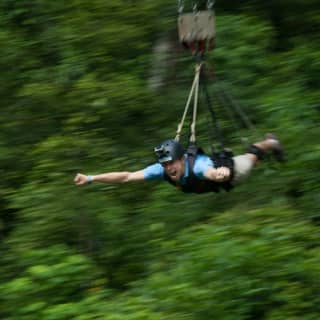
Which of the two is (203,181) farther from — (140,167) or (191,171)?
(140,167)

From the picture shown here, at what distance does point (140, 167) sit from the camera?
29.1 ft

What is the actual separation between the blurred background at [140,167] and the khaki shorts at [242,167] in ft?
0.99

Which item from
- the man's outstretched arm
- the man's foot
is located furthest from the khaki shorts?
the man's outstretched arm

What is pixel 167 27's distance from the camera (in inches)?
401

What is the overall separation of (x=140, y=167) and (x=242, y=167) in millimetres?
1616

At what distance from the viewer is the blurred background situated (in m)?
6.75

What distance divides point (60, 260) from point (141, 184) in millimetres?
1324

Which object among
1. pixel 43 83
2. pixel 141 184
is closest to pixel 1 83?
pixel 43 83

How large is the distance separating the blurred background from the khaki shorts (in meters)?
0.30

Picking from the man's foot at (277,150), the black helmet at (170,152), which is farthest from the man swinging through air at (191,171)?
the man's foot at (277,150)

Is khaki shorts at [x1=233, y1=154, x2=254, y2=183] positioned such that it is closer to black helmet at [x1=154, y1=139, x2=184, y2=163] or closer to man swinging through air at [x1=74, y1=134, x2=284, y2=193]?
man swinging through air at [x1=74, y1=134, x2=284, y2=193]

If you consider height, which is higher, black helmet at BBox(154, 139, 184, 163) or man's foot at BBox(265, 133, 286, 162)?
black helmet at BBox(154, 139, 184, 163)

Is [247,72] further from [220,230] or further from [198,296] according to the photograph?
[198,296]

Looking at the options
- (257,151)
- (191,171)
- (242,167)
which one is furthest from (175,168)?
(257,151)
